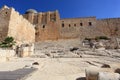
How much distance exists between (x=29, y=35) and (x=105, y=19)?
20375 millimetres

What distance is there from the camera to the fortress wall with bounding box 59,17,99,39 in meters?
38.1

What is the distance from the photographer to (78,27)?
38875mm

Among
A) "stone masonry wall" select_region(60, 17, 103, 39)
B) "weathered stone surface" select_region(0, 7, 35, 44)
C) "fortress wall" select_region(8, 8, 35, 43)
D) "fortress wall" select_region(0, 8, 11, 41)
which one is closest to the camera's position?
"fortress wall" select_region(0, 8, 11, 41)

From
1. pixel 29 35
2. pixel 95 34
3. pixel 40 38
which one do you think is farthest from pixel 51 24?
pixel 95 34

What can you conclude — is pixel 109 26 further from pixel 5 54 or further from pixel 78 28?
pixel 5 54

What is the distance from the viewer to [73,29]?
38750mm

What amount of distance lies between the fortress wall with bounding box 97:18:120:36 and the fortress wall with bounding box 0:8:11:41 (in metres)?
23.1

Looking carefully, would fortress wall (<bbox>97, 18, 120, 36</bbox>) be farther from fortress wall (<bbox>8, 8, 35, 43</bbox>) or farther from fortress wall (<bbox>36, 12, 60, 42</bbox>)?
fortress wall (<bbox>8, 8, 35, 43</bbox>)

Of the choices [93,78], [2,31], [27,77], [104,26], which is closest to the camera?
[93,78]

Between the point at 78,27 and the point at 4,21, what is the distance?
20.1 metres

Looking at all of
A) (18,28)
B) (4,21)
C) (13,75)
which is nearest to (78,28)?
(18,28)

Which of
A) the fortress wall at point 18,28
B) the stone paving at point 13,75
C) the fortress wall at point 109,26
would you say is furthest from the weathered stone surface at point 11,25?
the fortress wall at point 109,26

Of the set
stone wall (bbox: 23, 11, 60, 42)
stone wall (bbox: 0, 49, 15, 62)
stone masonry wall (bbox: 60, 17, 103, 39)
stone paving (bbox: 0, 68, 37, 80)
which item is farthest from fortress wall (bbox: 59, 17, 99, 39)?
stone paving (bbox: 0, 68, 37, 80)

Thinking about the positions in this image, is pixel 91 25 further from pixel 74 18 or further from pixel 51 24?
pixel 51 24
